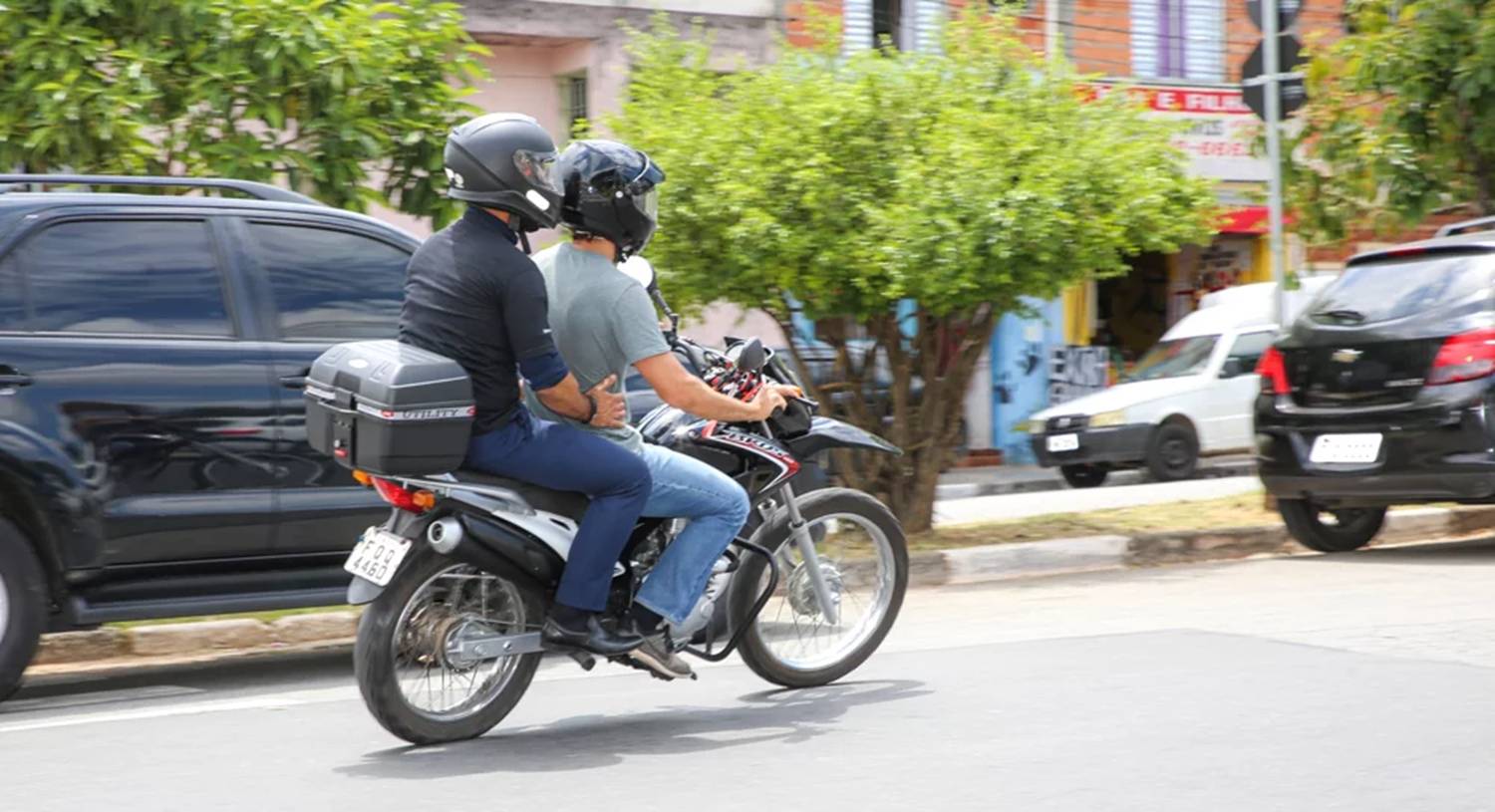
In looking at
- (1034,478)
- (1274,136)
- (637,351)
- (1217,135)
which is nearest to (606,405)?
(637,351)

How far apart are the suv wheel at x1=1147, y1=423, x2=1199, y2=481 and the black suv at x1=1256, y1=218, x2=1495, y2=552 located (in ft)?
28.4

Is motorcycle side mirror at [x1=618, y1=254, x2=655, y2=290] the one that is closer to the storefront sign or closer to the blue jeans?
the blue jeans

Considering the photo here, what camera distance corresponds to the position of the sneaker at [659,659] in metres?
5.76

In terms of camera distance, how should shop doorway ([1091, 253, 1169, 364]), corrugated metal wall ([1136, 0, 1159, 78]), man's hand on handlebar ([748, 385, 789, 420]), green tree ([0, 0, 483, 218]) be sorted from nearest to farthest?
man's hand on handlebar ([748, 385, 789, 420]) < green tree ([0, 0, 483, 218]) < corrugated metal wall ([1136, 0, 1159, 78]) < shop doorway ([1091, 253, 1169, 364])

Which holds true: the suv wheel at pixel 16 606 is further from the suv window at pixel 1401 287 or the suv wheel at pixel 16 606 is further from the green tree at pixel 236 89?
the suv window at pixel 1401 287

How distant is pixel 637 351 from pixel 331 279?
87.9 inches

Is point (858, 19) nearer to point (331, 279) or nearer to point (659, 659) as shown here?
point (331, 279)

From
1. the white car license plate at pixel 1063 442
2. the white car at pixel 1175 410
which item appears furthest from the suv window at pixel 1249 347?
the white car license plate at pixel 1063 442

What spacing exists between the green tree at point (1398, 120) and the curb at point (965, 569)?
2.99m

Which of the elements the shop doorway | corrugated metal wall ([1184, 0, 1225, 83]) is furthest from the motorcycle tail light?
the shop doorway

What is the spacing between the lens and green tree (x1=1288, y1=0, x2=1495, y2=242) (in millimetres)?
13328

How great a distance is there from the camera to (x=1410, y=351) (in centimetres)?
991

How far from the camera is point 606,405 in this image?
5574 mm

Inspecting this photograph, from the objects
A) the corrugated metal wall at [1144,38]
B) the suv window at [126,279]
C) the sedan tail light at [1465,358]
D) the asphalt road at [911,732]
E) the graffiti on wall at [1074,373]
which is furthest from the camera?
the corrugated metal wall at [1144,38]
